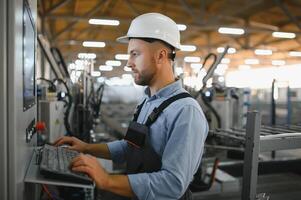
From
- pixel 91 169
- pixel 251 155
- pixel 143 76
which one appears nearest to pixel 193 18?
pixel 251 155

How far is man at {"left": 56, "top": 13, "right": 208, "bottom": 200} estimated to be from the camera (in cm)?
106

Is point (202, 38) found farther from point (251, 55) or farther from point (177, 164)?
point (177, 164)

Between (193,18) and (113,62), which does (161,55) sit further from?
(113,62)

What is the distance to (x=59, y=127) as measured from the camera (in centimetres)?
293

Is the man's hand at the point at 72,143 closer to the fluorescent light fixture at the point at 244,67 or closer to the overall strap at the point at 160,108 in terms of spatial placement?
the overall strap at the point at 160,108

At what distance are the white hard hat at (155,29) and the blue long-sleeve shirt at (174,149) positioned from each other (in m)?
0.27

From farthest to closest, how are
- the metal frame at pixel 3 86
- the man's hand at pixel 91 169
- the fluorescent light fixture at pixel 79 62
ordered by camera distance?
the fluorescent light fixture at pixel 79 62 < the man's hand at pixel 91 169 < the metal frame at pixel 3 86

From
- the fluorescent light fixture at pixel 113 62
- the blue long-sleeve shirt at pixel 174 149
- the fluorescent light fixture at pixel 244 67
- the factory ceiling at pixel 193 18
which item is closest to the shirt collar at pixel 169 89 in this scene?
the blue long-sleeve shirt at pixel 174 149

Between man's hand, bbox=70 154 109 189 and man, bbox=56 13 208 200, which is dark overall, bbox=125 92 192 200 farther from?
man's hand, bbox=70 154 109 189

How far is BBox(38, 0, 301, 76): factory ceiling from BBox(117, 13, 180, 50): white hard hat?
4.48m

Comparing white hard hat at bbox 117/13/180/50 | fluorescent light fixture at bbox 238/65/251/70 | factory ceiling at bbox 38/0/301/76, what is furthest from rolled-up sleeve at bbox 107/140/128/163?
fluorescent light fixture at bbox 238/65/251/70

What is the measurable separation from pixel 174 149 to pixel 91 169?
30cm

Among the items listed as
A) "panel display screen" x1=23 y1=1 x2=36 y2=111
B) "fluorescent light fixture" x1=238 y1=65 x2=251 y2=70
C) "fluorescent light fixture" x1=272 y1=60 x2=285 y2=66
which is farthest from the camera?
"fluorescent light fixture" x1=238 y1=65 x2=251 y2=70

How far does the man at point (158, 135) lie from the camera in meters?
1.06
